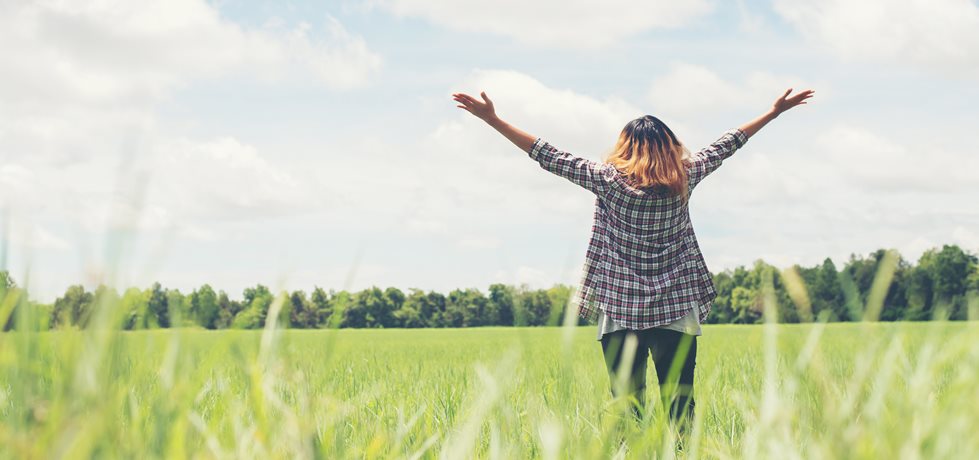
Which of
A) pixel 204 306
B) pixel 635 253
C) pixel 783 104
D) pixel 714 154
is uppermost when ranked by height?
pixel 783 104

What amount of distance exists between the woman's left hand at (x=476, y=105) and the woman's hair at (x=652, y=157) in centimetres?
74

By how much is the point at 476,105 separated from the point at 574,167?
2.18ft

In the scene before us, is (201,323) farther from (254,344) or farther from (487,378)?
(487,378)

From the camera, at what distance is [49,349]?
1.73 metres

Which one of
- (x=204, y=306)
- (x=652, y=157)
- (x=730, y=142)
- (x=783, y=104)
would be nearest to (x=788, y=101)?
(x=783, y=104)

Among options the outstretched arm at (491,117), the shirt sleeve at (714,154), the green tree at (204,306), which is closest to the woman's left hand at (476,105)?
the outstretched arm at (491,117)

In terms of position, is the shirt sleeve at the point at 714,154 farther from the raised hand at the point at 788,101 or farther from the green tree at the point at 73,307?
the green tree at the point at 73,307

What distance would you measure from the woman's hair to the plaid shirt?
0.06 metres

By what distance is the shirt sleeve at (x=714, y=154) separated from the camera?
4664 mm

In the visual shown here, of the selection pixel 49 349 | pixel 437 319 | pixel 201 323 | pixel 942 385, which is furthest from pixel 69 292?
pixel 437 319

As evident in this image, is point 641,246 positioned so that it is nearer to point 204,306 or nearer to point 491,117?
point 491,117

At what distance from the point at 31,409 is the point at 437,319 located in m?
89.1

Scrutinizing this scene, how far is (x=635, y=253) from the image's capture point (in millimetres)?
4477

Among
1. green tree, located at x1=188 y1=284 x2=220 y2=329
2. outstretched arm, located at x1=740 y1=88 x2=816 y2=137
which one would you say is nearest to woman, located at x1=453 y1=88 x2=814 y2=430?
outstretched arm, located at x1=740 y1=88 x2=816 y2=137
